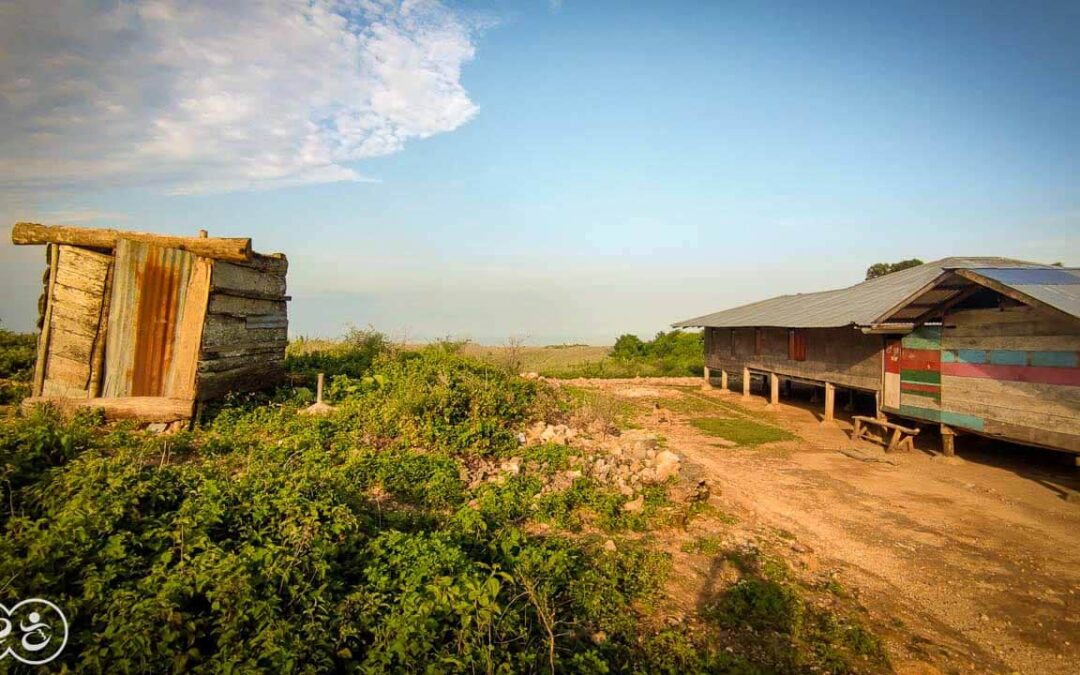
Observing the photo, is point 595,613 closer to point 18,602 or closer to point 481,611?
point 481,611

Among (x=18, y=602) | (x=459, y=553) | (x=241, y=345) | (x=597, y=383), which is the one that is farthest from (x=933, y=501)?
(x=597, y=383)

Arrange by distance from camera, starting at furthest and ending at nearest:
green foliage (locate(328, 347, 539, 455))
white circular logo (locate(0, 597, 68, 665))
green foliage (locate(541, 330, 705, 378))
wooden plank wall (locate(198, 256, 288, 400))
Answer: green foliage (locate(541, 330, 705, 378))
wooden plank wall (locate(198, 256, 288, 400))
green foliage (locate(328, 347, 539, 455))
white circular logo (locate(0, 597, 68, 665))

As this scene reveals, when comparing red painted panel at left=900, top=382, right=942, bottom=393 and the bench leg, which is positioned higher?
red painted panel at left=900, top=382, right=942, bottom=393

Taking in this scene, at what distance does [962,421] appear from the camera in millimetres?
10664

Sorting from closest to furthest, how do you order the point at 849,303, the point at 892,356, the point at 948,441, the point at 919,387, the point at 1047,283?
the point at 1047,283 < the point at 948,441 < the point at 919,387 < the point at 892,356 < the point at 849,303

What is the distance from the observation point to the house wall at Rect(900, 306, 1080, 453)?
8.90 metres

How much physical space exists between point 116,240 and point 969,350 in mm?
16022

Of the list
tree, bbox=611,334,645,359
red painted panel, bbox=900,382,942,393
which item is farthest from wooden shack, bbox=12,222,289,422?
tree, bbox=611,334,645,359

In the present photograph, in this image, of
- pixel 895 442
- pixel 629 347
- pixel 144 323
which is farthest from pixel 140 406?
Answer: pixel 629 347

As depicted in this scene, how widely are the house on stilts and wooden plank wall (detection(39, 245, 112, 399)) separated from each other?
50.2ft

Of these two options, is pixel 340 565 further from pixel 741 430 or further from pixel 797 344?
pixel 797 344

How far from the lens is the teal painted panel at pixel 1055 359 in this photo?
28.9 ft

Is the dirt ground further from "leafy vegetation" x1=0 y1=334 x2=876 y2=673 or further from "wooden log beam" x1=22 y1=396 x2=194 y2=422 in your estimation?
"wooden log beam" x1=22 y1=396 x2=194 y2=422

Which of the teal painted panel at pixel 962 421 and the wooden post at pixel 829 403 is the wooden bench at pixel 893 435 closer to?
the teal painted panel at pixel 962 421
